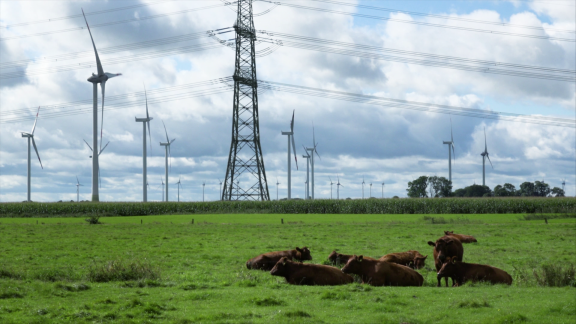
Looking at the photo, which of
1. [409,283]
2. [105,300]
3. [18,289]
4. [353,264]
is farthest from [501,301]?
[18,289]

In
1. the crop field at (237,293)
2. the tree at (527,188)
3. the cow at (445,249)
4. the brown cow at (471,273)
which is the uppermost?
the tree at (527,188)

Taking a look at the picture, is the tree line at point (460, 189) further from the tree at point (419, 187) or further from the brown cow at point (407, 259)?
the brown cow at point (407, 259)

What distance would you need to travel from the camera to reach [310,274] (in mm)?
16812

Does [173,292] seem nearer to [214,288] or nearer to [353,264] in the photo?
[214,288]

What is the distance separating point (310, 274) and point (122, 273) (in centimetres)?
642

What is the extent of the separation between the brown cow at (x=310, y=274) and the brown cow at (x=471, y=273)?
2985 mm

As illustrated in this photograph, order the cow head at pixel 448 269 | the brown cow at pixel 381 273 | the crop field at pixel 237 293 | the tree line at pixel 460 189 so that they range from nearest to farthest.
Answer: the crop field at pixel 237 293
the brown cow at pixel 381 273
the cow head at pixel 448 269
the tree line at pixel 460 189

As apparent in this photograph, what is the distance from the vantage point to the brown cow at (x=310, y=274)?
16.7m

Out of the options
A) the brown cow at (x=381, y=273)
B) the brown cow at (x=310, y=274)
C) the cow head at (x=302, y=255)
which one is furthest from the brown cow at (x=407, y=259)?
the brown cow at (x=310, y=274)

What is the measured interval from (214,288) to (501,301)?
806 cm

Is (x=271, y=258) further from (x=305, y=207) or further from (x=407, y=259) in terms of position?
(x=305, y=207)

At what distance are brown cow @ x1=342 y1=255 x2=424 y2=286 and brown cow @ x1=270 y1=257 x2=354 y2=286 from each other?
0.33 m

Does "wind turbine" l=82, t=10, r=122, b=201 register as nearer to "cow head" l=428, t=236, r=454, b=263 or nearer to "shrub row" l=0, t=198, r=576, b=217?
"shrub row" l=0, t=198, r=576, b=217

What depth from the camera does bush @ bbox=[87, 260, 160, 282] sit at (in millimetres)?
18047
